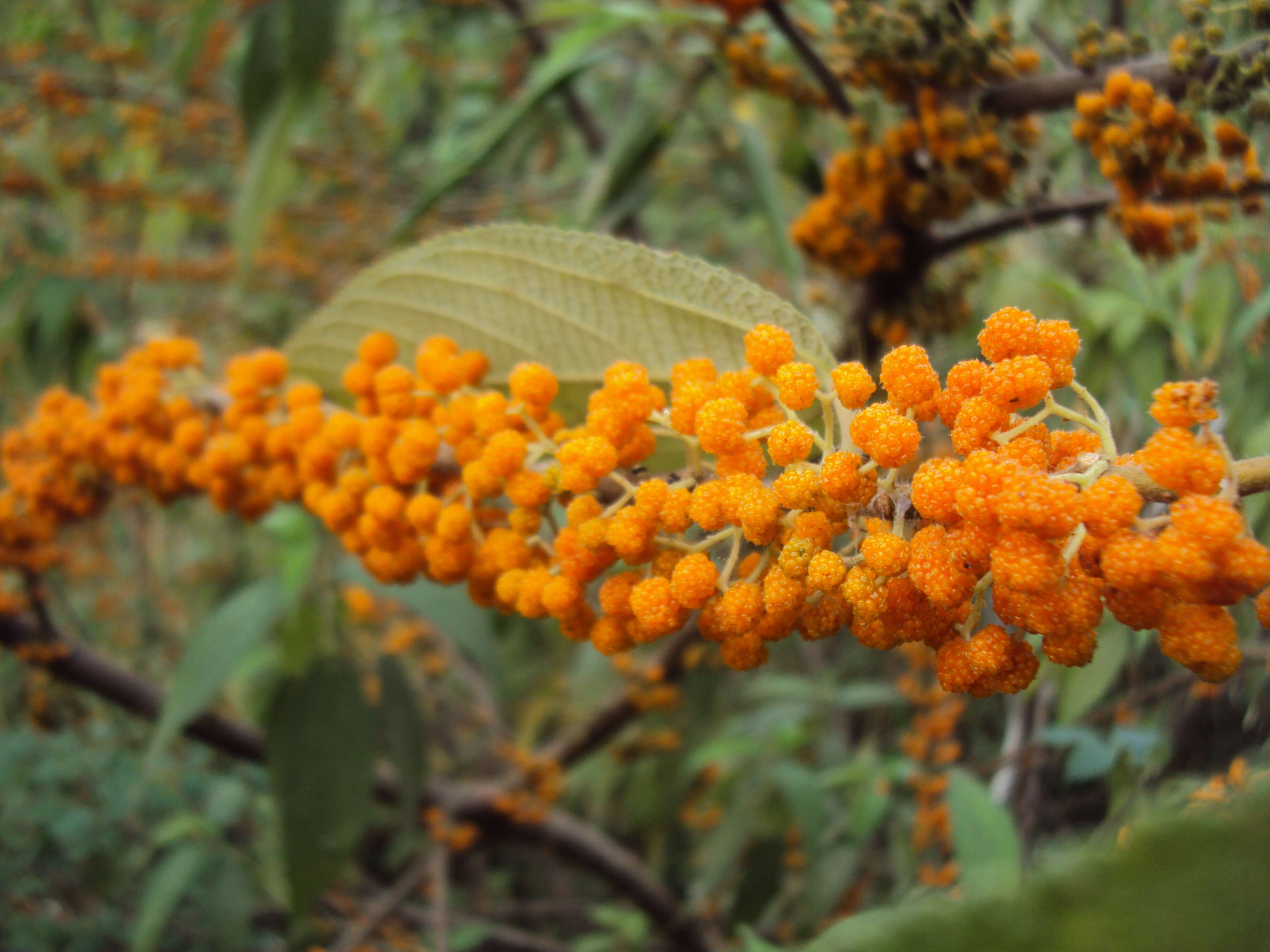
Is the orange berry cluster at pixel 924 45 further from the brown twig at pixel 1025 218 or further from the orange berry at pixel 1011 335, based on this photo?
the orange berry at pixel 1011 335

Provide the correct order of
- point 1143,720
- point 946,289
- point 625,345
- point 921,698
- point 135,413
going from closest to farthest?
point 625,345
point 135,413
point 946,289
point 1143,720
point 921,698

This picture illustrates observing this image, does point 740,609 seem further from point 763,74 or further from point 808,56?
point 763,74

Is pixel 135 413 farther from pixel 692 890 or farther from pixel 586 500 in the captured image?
pixel 692 890

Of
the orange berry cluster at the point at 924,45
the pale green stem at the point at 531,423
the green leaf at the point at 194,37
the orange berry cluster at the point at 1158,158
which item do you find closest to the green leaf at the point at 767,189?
the orange berry cluster at the point at 924,45

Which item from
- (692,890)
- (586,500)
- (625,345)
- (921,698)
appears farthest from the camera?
(692,890)

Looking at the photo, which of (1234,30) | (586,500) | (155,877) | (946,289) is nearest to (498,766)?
(155,877)

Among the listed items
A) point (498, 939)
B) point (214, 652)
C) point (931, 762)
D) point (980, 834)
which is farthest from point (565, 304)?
point (498, 939)

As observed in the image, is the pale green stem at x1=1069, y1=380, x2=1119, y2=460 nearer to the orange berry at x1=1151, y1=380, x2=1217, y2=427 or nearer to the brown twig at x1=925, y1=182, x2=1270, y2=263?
the orange berry at x1=1151, y1=380, x2=1217, y2=427
